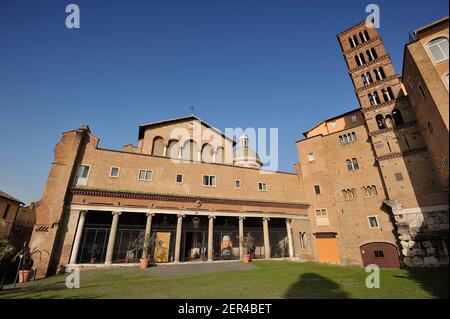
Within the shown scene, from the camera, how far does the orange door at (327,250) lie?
24.9 m

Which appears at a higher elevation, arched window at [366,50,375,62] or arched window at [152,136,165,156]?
arched window at [366,50,375,62]

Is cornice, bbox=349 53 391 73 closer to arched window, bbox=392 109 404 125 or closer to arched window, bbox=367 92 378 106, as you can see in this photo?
arched window, bbox=367 92 378 106

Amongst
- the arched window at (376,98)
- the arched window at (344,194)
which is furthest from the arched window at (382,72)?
the arched window at (344,194)

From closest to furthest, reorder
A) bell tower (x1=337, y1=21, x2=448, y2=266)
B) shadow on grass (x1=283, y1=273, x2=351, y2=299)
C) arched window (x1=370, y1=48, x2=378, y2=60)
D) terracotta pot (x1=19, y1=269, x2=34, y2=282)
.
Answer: shadow on grass (x1=283, y1=273, x2=351, y2=299) → terracotta pot (x1=19, y1=269, x2=34, y2=282) → bell tower (x1=337, y1=21, x2=448, y2=266) → arched window (x1=370, y1=48, x2=378, y2=60)

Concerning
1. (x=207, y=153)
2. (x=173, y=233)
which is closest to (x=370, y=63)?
(x=207, y=153)

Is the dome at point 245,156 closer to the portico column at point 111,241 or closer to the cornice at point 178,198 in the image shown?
the cornice at point 178,198

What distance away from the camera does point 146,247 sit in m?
18.8

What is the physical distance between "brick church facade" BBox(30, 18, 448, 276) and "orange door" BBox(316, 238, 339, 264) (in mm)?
114

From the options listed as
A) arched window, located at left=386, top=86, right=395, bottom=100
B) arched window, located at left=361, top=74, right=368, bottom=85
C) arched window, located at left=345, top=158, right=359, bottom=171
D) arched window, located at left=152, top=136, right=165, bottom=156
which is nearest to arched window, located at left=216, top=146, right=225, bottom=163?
arched window, located at left=152, top=136, right=165, bottom=156

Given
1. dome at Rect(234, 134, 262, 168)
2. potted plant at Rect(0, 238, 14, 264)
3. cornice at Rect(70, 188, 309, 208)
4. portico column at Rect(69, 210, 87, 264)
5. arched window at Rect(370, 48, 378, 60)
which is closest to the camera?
potted plant at Rect(0, 238, 14, 264)

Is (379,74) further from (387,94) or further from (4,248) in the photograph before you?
(4,248)

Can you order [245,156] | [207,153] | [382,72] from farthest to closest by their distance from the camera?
[245,156] → [207,153] → [382,72]

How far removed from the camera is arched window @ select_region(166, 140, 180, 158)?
97.9 feet

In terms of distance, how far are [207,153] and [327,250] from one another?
65.1 ft
